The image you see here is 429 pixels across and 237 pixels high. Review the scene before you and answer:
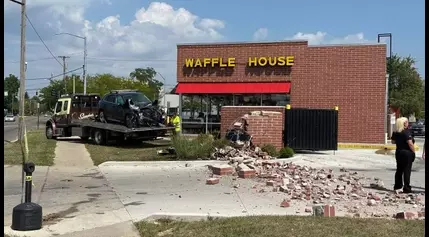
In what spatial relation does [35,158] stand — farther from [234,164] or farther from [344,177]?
[344,177]

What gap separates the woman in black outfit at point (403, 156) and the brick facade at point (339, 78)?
14285 millimetres

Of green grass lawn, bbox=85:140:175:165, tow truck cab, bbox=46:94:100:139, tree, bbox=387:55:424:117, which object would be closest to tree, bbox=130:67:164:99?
tree, bbox=387:55:424:117

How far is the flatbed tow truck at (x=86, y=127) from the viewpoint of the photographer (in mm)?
22391

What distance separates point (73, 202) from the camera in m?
9.61

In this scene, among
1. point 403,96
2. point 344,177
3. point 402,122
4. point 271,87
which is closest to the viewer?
point 402,122

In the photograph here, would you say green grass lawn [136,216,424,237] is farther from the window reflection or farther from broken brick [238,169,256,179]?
the window reflection

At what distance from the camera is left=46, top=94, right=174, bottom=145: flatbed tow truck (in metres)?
22.4

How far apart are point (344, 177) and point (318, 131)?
6503 millimetres

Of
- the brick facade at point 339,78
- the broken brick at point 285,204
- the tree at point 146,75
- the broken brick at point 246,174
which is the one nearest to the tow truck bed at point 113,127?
the brick facade at point 339,78

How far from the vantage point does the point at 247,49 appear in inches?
1070

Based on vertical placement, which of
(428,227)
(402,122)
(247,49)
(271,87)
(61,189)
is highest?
(247,49)

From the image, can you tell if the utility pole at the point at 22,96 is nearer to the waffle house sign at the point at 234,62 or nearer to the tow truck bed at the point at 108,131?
the tow truck bed at the point at 108,131

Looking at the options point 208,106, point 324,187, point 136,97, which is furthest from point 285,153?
point 208,106

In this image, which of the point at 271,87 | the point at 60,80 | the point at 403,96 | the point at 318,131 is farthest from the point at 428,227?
the point at 60,80
